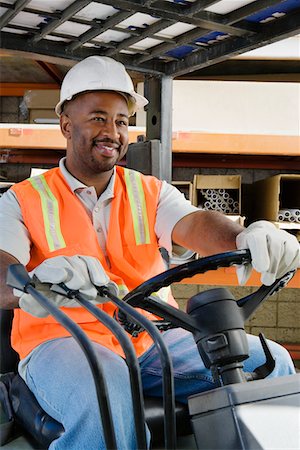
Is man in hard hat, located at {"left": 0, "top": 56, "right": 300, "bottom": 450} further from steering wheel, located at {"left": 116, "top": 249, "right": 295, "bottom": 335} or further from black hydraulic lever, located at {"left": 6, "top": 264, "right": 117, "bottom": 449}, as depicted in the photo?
black hydraulic lever, located at {"left": 6, "top": 264, "right": 117, "bottom": 449}

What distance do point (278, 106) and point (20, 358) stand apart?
2.97 m

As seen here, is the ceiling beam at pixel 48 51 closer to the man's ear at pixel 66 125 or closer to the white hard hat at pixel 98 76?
the white hard hat at pixel 98 76

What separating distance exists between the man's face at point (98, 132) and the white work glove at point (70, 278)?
3.09 feet

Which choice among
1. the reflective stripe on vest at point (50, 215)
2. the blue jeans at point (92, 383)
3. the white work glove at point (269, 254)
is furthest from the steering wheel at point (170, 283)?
the reflective stripe on vest at point (50, 215)

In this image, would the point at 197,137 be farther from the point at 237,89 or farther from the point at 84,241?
the point at 84,241

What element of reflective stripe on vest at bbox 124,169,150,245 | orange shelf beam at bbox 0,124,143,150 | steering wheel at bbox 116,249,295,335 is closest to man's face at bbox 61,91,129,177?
reflective stripe on vest at bbox 124,169,150,245

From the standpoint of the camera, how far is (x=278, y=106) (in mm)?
4293

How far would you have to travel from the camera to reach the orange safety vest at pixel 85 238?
1909 mm

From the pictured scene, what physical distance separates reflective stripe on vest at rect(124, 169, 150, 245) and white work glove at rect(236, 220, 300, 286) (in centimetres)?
60

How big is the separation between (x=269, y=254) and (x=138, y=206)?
2.61 ft

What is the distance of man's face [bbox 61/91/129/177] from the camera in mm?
2285

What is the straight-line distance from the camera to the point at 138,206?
2.29m

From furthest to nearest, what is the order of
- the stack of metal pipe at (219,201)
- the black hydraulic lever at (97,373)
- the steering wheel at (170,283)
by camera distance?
the stack of metal pipe at (219,201) < the steering wheel at (170,283) < the black hydraulic lever at (97,373)

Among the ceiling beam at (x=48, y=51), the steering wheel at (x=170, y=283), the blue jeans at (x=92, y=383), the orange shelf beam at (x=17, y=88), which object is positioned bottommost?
the blue jeans at (x=92, y=383)
